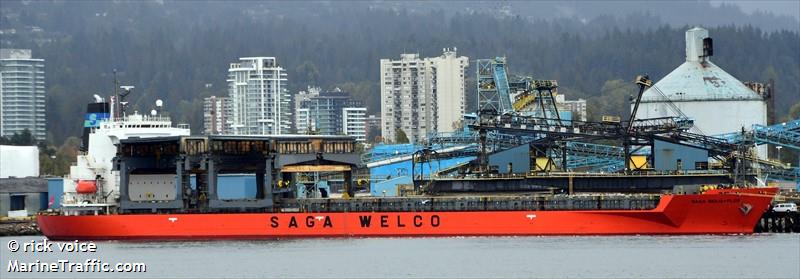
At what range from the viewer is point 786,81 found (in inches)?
7859

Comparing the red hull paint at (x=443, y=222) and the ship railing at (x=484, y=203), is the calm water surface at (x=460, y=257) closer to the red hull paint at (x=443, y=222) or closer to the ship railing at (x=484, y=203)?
the red hull paint at (x=443, y=222)

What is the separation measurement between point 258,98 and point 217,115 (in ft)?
43.6

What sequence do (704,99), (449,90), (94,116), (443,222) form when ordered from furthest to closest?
1. (449,90)
2. (704,99)
3. (94,116)
4. (443,222)

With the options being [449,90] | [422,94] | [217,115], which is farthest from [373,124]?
[449,90]

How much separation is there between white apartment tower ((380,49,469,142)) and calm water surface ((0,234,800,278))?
98038mm

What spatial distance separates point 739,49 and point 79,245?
5738 inches

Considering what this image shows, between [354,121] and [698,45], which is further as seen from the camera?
[354,121]

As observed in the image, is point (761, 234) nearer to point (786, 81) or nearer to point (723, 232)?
point (723, 232)

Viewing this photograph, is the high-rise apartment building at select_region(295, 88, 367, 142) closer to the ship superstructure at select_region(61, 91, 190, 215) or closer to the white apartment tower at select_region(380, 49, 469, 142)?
the white apartment tower at select_region(380, 49, 469, 142)

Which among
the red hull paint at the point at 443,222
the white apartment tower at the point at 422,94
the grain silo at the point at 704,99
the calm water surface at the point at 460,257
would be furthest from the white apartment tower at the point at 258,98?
the calm water surface at the point at 460,257

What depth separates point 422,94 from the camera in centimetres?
16738

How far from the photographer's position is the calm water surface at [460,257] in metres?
48.2

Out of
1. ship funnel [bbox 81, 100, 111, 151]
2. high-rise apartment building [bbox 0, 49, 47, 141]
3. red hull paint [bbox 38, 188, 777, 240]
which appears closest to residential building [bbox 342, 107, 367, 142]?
high-rise apartment building [bbox 0, 49, 47, 141]

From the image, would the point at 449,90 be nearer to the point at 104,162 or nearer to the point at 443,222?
the point at 104,162
